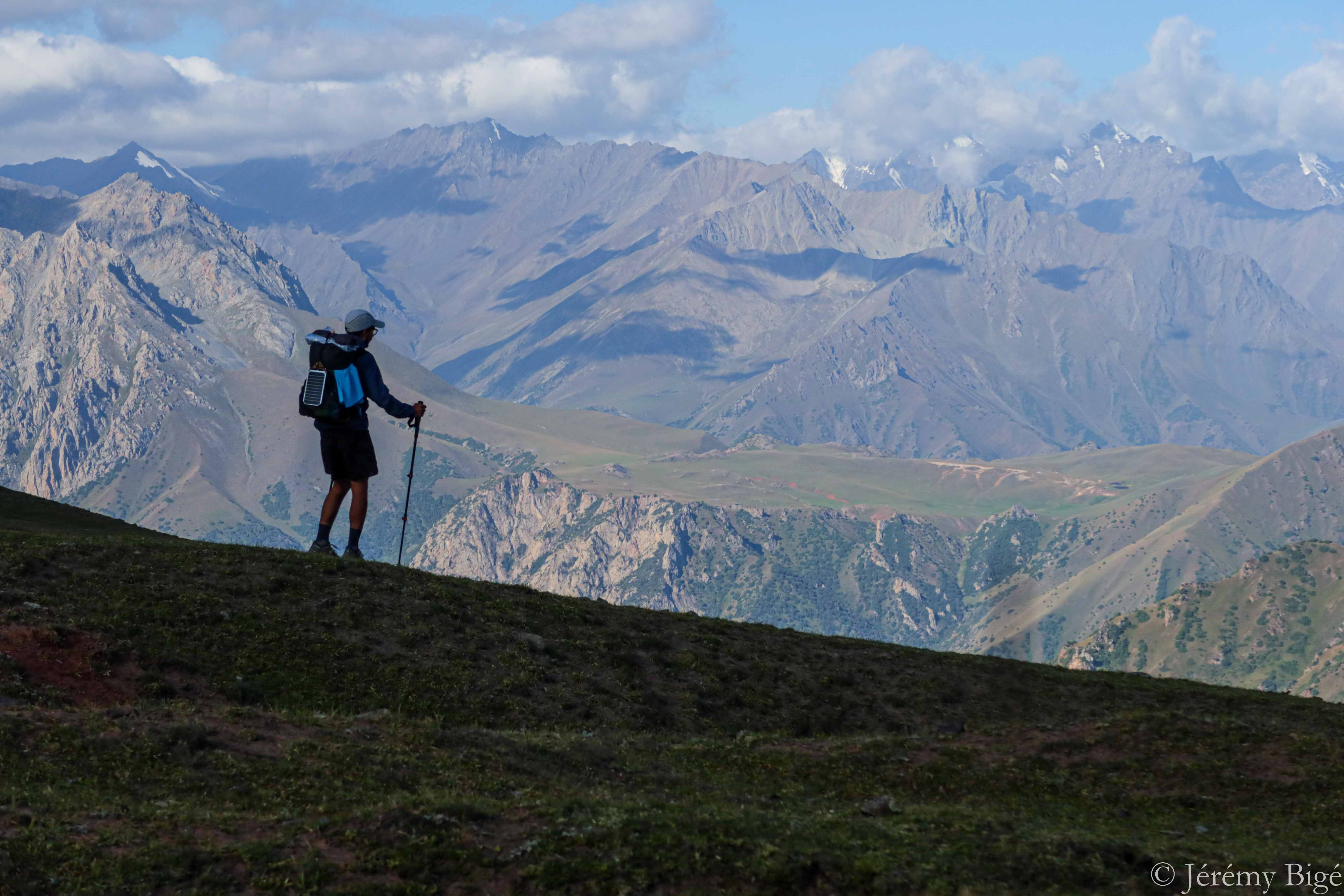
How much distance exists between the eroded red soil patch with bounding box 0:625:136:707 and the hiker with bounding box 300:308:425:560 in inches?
274

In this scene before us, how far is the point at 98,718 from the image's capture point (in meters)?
21.8

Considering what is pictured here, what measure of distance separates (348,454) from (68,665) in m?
9.10

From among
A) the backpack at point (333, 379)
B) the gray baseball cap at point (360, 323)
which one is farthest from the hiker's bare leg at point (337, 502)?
the gray baseball cap at point (360, 323)

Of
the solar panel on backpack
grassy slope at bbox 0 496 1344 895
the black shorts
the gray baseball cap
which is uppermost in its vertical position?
the gray baseball cap

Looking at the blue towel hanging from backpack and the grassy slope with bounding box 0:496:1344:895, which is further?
the blue towel hanging from backpack

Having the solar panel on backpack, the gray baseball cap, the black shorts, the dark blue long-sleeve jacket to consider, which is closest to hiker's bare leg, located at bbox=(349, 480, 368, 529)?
the black shorts

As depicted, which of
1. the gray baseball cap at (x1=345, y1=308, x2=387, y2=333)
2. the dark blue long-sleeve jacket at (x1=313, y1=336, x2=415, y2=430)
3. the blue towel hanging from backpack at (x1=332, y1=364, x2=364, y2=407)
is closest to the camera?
the blue towel hanging from backpack at (x1=332, y1=364, x2=364, y2=407)

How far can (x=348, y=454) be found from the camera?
32688 millimetres

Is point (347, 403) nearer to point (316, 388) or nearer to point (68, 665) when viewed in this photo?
point (316, 388)

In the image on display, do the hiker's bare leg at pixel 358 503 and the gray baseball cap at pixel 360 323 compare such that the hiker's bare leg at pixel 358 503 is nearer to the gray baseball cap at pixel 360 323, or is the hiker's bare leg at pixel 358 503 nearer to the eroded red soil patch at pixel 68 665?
the gray baseball cap at pixel 360 323

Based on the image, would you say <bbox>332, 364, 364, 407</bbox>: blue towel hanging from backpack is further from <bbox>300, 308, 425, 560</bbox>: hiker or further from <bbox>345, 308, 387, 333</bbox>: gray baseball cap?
<bbox>345, 308, 387, 333</bbox>: gray baseball cap

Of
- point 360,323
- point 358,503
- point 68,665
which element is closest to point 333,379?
point 360,323

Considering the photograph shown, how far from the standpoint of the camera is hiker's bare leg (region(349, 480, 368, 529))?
33.2 m

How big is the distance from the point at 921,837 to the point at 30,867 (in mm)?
12483
